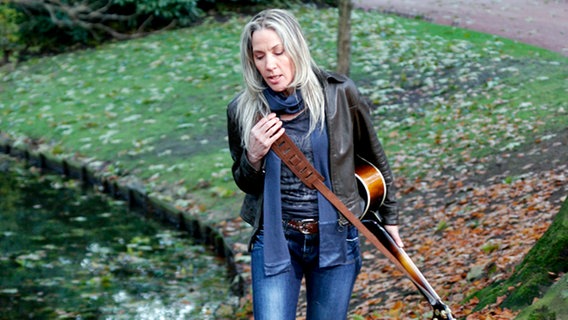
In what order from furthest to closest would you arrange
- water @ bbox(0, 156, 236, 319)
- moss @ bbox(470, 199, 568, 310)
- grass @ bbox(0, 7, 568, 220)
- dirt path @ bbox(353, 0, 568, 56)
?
dirt path @ bbox(353, 0, 568, 56)
grass @ bbox(0, 7, 568, 220)
water @ bbox(0, 156, 236, 319)
moss @ bbox(470, 199, 568, 310)

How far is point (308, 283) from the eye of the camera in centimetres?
364

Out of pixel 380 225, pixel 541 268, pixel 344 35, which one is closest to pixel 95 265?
pixel 344 35

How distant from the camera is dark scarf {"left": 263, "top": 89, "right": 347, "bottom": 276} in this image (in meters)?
3.45

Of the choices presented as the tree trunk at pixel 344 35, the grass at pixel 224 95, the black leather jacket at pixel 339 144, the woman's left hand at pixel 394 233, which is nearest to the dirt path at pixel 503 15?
the grass at pixel 224 95

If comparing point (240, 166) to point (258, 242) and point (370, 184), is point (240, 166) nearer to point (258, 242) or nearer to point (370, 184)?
point (258, 242)

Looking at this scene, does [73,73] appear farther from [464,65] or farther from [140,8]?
[464,65]

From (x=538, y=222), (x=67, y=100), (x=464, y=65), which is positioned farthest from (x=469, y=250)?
(x=67, y=100)

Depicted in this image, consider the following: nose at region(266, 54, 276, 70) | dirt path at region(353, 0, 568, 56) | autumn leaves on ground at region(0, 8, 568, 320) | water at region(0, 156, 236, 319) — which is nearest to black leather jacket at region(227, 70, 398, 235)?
nose at region(266, 54, 276, 70)

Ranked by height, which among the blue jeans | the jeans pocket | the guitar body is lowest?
the blue jeans

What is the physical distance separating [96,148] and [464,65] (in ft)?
19.0

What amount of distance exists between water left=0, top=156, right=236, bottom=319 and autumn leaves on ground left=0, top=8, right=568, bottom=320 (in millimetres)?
483

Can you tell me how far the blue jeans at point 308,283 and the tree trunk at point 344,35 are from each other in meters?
8.14

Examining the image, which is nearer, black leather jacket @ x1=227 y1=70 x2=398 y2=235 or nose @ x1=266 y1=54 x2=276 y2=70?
nose @ x1=266 y1=54 x2=276 y2=70

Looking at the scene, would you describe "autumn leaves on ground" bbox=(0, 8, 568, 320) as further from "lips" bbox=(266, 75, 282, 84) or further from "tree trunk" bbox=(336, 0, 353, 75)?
"lips" bbox=(266, 75, 282, 84)
